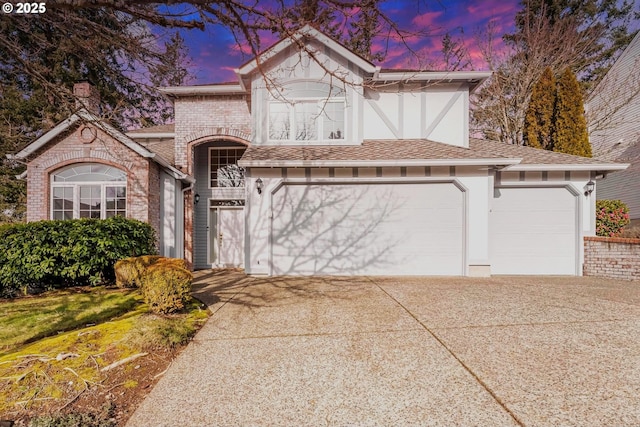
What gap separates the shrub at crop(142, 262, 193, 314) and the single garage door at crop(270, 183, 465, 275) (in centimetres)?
363

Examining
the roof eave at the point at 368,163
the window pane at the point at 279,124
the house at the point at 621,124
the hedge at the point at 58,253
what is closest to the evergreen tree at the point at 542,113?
the house at the point at 621,124

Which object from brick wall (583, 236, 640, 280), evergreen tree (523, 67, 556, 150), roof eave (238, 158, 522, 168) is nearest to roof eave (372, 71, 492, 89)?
roof eave (238, 158, 522, 168)

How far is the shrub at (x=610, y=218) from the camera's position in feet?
29.2

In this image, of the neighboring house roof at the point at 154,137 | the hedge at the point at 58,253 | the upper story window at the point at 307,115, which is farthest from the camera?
the neighboring house roof at the point at 154,137

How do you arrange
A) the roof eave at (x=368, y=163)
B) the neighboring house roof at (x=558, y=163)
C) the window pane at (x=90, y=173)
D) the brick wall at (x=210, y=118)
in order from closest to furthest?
the roof eave at (x=368, y=163) < the neighboring house roof at (x=558, y=163) < the window pane at (x=90, y=173) < the brick wall at (x=210, y=118)

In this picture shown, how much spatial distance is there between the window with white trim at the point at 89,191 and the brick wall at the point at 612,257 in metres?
13.6

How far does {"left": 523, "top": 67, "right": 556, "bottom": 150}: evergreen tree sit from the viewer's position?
11.8m

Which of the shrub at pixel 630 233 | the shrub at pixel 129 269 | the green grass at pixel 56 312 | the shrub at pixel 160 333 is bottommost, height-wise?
the green grass at pixel 56 312

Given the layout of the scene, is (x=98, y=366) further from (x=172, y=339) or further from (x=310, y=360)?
(x=310, y=360)

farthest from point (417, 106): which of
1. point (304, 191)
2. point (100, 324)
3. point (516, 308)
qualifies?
point (100, 324)

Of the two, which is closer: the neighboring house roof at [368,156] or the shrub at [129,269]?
the shrub at [129,269]

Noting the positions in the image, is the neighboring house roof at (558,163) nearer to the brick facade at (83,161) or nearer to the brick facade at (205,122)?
the brick facade at (205,122)

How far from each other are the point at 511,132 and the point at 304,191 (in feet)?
43.9

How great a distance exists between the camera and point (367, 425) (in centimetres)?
222
